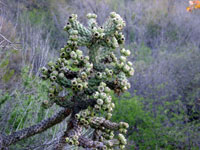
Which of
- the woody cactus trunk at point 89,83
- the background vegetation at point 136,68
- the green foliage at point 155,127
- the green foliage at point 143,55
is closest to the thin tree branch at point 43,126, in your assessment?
the woody cactus trunk at point 89,83

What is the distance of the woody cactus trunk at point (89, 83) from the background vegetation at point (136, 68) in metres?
0.76

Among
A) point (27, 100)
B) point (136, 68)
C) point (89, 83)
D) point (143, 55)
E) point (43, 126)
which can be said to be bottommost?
point (43, 126)

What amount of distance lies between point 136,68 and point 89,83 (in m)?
9.31

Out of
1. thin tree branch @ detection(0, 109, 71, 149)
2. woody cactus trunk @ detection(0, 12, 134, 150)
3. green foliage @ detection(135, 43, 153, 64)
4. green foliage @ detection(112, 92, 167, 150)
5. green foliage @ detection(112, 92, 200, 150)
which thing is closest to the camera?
woody cactus trunk @ detection(0, 12, 134, 150)

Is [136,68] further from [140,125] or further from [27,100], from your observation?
[27,100]

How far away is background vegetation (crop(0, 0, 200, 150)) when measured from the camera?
168 inches

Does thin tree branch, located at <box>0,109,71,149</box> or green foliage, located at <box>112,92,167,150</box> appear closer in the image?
thin tree branch, located at <box>0,109,71,149</box>

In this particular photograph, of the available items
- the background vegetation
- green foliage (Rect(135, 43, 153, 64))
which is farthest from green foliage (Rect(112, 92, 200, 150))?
green foliage (Rect(135, 43, 153, 64))

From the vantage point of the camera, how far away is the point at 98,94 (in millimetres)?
1626

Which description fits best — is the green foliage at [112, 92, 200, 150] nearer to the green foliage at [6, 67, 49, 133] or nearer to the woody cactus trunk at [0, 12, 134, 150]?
the green foliage at [6, 67, 49, 133]

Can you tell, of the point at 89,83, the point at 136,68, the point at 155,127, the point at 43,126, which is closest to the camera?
the point at 89,83

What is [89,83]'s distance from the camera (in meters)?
1.79

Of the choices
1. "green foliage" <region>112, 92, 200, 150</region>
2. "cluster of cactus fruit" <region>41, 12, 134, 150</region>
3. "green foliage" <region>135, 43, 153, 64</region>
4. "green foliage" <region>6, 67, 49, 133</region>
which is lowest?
"cluster of cactus fruit" <region>41, 12, 134, 150</region>

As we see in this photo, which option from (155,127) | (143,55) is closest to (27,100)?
(155,127)
